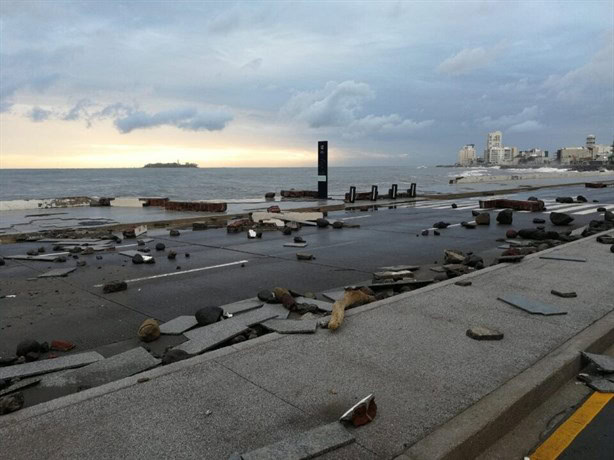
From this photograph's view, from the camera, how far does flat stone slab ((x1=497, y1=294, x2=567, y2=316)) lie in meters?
Answer: 5.99

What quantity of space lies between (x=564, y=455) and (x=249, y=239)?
1120 centimetres

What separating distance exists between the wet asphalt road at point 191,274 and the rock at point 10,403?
1.60 metres

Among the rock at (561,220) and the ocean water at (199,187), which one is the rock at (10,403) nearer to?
the rock at (561,220)

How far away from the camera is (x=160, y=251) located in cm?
1204

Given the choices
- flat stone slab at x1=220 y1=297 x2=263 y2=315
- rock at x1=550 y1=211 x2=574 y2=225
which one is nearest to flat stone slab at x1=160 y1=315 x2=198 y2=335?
flat stone slab at x1=220 y1=297 x2=263 y2=315

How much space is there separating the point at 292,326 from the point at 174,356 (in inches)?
52.9

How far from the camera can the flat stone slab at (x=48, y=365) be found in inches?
183

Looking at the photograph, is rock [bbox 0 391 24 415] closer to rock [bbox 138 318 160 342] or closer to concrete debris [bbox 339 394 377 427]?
rock [bbox 138 318 160 342]

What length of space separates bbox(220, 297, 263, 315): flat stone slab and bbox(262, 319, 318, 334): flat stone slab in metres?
0.79

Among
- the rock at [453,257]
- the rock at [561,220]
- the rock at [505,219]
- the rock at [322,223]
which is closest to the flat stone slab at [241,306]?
the rock at [453,257]

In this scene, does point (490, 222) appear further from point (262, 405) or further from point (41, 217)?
point (41, 217)

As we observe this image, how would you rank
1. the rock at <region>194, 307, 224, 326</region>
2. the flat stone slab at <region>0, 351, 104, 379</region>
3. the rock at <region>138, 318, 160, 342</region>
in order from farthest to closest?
the rock at <region>194, 307, 224, 326</region> < the rock at <region>138, 318, 160, 342</region> < the flat stone slab at <region>0, 351, 104, 379</region>

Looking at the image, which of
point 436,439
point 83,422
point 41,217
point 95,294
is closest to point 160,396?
point 83,422

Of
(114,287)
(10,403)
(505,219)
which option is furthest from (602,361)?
(505,219)
